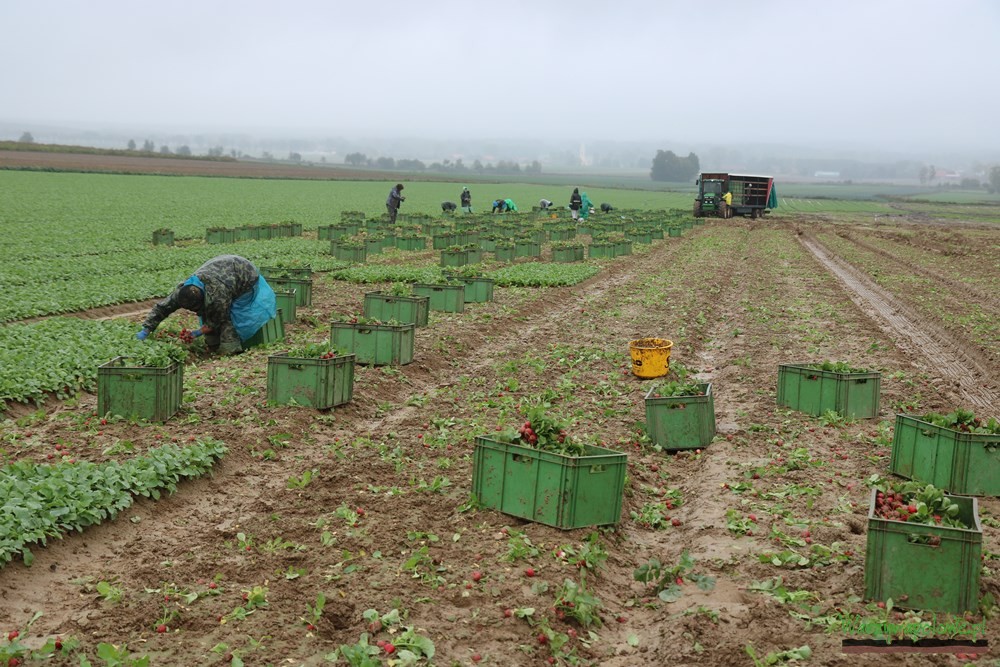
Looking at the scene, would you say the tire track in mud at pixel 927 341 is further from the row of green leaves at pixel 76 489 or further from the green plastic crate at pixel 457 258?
the green plastic crate at pixel 457 258

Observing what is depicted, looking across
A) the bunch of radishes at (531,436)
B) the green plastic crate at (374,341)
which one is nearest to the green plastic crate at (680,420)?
the bunch of radishes at (531,436)

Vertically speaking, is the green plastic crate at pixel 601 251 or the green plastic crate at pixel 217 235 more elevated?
the green plastic crate at pixel 601 251

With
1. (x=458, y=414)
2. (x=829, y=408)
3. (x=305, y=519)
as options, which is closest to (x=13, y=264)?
(x=458, y=414)

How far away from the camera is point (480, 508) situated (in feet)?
26.6

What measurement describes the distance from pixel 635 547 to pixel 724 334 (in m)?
10.7

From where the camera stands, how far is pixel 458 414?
11.3 meters

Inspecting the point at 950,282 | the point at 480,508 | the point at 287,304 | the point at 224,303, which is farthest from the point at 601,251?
the point at 480,508

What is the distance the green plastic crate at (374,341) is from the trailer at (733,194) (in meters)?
47.3

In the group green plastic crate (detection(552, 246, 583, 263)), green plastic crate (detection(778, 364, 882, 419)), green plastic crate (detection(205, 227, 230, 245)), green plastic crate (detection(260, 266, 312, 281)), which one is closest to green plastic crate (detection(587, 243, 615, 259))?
green plastic crate (detection(552, 246, 583, 263))

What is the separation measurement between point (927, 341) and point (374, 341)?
10.8 metres

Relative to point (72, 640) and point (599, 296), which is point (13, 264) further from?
point (72, 640)

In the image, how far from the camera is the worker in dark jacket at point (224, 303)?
12844 millimetres

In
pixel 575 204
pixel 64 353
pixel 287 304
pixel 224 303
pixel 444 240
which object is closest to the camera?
pixel 64 353

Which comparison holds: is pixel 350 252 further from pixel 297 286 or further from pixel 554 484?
pixel 554 484
